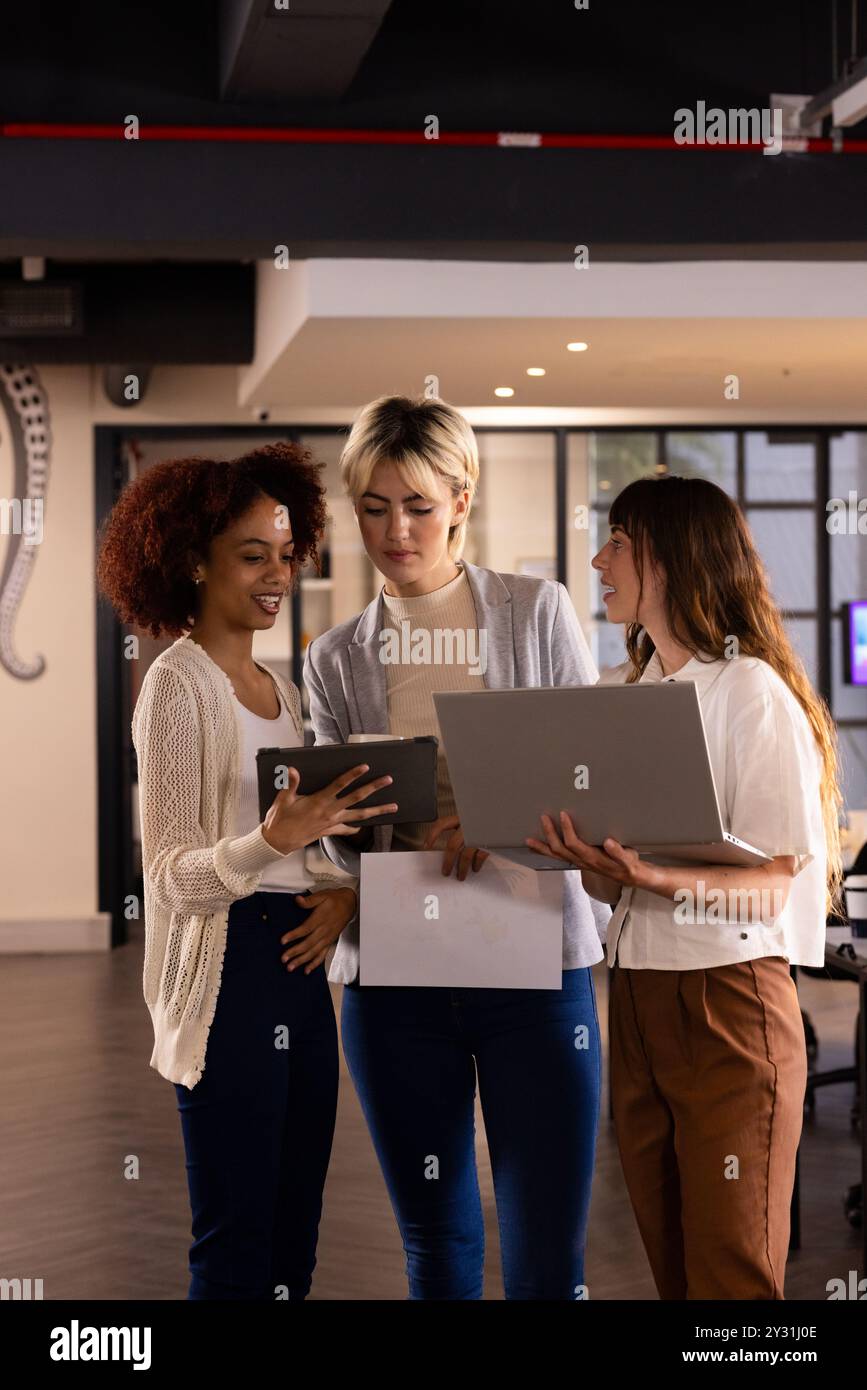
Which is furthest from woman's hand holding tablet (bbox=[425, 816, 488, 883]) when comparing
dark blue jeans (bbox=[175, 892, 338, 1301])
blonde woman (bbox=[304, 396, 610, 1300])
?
dark blue jeans (bbox=[175, 892, 338, 1301])

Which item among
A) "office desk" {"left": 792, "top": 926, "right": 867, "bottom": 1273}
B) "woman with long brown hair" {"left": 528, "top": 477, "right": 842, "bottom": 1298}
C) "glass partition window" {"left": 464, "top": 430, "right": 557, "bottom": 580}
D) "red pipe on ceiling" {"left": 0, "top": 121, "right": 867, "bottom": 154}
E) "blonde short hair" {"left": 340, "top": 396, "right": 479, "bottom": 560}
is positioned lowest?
"office desk" {"left": 792, "top": 926, "right": 867, "bottom": 1273}

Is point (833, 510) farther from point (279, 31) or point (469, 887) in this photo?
point (469, 887)

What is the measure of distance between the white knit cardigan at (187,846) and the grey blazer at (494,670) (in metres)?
0.22

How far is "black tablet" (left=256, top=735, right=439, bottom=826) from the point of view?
82.9 inches

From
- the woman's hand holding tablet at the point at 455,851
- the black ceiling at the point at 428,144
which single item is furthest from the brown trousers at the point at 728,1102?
the black ceiling at the point at 428,144

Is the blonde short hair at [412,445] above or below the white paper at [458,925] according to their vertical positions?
above

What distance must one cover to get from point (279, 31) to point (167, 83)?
0.78 m

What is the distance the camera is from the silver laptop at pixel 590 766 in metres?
1.99

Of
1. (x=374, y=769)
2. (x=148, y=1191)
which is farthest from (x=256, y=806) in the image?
(x=148, y=1191)

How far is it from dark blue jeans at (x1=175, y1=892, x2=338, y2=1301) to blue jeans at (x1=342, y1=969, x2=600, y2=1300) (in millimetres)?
105

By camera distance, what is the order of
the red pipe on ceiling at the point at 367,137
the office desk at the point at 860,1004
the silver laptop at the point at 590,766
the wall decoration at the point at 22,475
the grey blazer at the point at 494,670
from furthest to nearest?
the wall decoration at the point at 22,475, the red pipe on ceiling at the point at 367,137, the office desk at the point at 860,1004, the grey blazer at the point at 494,670, the silver laptop at the point at 590,766

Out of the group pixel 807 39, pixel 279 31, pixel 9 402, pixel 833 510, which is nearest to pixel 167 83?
pixel 279 31

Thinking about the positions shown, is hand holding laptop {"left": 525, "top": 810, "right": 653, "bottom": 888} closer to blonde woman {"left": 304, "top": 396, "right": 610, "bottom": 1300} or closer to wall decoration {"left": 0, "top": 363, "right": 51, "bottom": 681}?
blonde woman {"left": 304, "top": 396, "right": 610, "bottom": 1300}

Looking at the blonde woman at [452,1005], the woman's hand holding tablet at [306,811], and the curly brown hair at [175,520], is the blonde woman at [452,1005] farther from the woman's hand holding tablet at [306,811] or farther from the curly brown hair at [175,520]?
the woman's hand holding tablet at [306,811]
